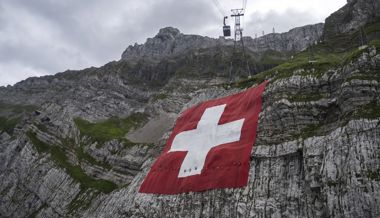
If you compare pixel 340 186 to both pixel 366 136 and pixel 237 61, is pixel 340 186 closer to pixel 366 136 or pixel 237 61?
pixel 366 136

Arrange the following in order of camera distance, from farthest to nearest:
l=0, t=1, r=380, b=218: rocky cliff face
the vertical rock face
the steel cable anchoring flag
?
the steel cable anchoring flag < l=0, t=1, r=380, b=218: rocky cliff face < the vertical rock face

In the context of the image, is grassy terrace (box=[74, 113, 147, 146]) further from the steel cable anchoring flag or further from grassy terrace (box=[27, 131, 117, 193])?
the steel cable anchoring flag

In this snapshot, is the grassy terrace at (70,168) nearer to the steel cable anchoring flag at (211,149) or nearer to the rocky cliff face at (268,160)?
the rocky cliff face at (268,160)

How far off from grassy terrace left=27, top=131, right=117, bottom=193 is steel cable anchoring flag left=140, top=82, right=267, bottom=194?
1525 centimetres

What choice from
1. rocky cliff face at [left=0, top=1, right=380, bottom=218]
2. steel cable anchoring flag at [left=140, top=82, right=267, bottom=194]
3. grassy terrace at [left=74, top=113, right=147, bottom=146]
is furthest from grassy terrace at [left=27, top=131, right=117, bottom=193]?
steel cable anchoring flag at [left=140, top=82, right=267, bottom=194]

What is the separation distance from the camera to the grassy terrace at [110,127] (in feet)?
247

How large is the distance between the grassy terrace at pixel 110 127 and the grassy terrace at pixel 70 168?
6.52 m

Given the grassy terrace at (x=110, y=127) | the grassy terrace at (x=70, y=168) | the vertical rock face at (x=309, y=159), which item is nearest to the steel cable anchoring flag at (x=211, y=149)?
the vertical rock face at (x=309, y=159)

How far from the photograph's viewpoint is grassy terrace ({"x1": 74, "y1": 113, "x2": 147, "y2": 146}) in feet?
247

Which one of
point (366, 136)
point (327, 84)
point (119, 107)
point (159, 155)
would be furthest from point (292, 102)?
point (119, 107)

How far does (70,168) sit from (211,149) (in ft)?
123

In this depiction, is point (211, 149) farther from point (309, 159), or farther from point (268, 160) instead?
point (309, 159)

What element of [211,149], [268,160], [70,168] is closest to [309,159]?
[268,160]

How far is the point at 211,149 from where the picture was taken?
40781mm
